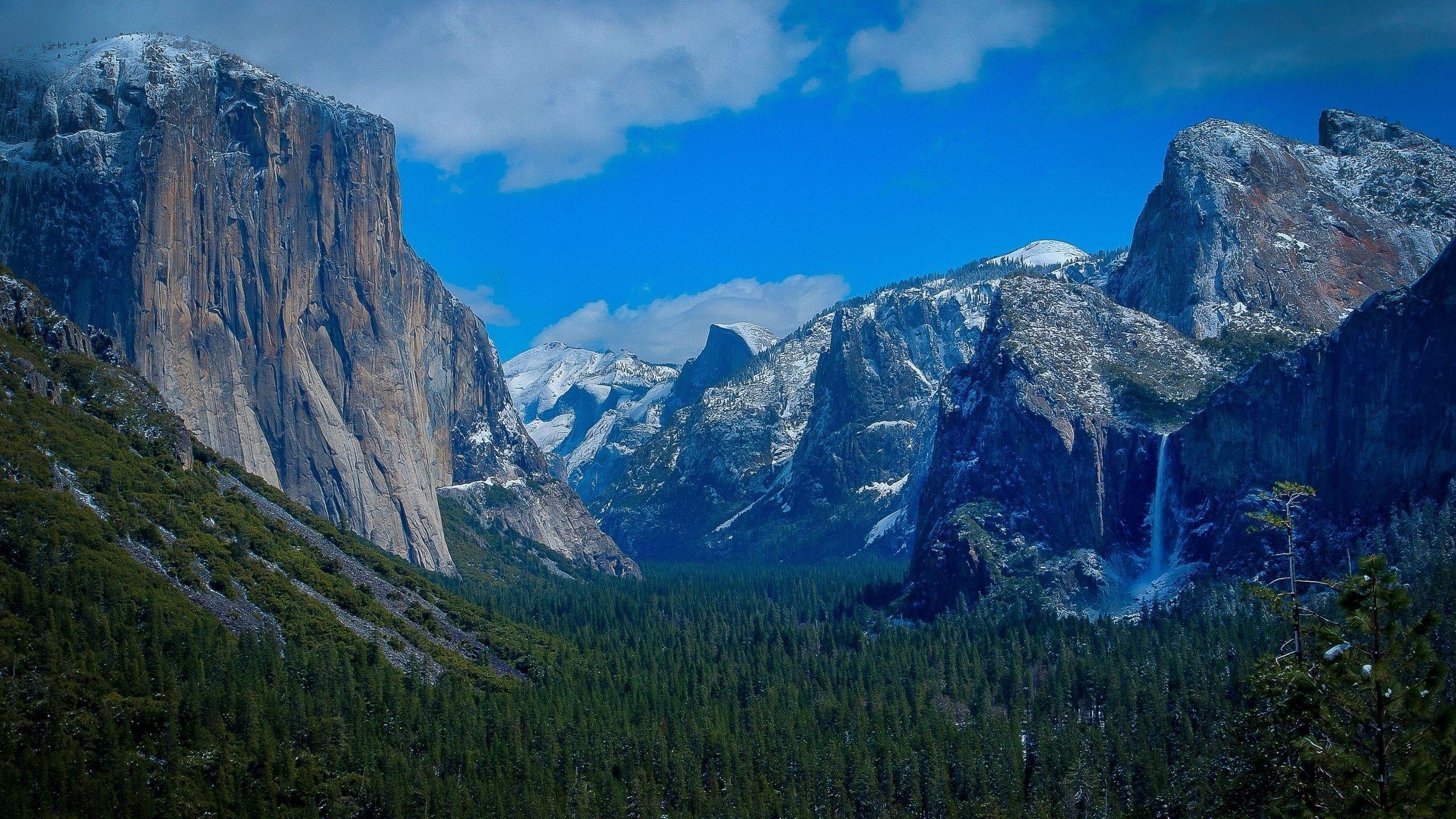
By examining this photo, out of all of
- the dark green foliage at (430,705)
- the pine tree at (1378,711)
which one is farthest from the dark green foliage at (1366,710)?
the dark green foliage at (430,705)

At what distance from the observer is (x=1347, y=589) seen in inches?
1746

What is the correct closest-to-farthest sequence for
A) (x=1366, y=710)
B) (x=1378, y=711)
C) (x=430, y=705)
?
(x=1378, y=711) < (x=1366, y=710) < (x=430, y=705)

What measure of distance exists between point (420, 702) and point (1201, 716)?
8828 cm

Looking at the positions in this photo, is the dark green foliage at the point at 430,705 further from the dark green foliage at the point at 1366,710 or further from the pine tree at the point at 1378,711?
the pine tree at the point at 1378,711

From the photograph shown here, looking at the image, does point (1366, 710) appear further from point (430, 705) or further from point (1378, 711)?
point (430, 705)

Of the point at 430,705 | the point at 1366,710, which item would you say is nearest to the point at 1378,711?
the point at 1366,710

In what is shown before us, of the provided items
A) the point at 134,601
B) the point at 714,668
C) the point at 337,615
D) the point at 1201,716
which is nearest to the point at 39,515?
the point at 134,601

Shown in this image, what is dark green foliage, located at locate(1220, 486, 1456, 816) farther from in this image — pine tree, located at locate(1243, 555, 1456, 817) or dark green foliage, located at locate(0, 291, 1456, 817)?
dark green foliage, located at locate(0, 291, 1456, 817)

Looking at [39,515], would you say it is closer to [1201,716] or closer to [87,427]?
[87,427]

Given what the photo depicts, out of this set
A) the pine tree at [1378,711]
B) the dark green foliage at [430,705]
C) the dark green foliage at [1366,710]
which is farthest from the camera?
the dark green foliage at [430,705]

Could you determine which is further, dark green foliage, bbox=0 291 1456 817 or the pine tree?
dark green foliage, bbox=0 291 1456 817

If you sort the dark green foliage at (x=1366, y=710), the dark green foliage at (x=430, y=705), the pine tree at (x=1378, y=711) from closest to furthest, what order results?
the pine tree at (x=1378, y=711)
the dark green foliage at (x=1366, y=710)
the dark green foliage at (x=430, y=705)

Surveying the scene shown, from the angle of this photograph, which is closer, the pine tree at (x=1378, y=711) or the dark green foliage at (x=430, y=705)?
the pine tree at (x=1378, y=711)

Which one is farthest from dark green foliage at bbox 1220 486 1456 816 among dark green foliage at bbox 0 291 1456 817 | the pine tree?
dark green foliage at bbox 0 291 1456 817
